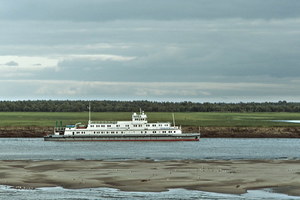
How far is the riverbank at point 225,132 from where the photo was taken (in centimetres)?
17362

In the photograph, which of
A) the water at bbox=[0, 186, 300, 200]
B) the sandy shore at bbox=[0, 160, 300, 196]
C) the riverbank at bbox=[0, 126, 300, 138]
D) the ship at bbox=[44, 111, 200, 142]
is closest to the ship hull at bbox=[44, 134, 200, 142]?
the ship at bbox=[44, 111, 200, 142]

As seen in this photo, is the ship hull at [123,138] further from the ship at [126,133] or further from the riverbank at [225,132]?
the riverbank at [225,132]

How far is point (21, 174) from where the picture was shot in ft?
247

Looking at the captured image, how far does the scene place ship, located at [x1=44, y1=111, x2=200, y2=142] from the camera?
15612 centimetres

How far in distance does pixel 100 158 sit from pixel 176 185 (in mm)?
36011

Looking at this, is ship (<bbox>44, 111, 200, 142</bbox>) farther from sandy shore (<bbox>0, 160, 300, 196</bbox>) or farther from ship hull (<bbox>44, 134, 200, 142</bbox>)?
sandy shore (<bbox>0, 160, 300, 196</bbox>)

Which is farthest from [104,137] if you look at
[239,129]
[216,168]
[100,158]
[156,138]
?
[216,168]

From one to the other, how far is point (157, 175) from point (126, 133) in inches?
3324

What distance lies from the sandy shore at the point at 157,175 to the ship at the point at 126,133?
209 feet

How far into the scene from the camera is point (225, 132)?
176 m

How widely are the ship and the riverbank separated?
16295mm

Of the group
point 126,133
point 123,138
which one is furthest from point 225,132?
point 123,138

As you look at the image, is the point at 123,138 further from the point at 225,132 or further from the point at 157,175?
the point at 157,175

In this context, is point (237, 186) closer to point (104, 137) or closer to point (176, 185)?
point (176, 185)
